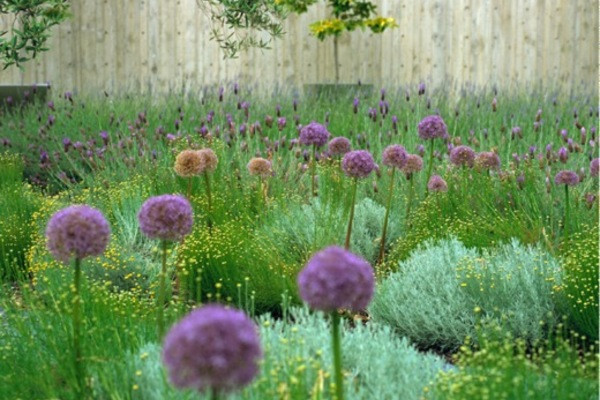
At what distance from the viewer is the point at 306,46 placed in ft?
42.2

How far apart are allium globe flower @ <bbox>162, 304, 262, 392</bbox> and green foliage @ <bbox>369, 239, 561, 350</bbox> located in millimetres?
1914

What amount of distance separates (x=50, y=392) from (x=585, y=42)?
456 inches

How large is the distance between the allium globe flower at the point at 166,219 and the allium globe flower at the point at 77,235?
207 millimetres

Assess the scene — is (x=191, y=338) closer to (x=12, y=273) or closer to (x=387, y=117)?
(x=12, y=273)

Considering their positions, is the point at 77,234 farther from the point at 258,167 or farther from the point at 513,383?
the point at 258,167

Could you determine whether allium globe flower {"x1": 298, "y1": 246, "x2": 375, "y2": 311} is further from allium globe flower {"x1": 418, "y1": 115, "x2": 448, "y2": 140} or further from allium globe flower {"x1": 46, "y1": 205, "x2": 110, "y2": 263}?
allium globe flower {"x1": 418, "y1": 115, "x2": 448, "y2": 140}

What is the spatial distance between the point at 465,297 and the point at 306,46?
986 centimetres

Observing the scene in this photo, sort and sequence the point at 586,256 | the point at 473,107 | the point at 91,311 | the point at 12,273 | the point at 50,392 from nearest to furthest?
the point at 50,392, the point at 91,311, the point at 586,256, the point at 12,273, the point at 473,107

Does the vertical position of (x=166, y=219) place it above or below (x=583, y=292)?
above

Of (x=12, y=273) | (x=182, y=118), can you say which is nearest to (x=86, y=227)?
(x=12, y=273)

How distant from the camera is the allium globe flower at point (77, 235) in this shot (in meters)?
2.09

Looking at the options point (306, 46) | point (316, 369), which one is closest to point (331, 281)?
point (316, 369)

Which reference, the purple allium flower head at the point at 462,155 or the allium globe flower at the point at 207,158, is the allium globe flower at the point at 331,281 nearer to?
the allium globe flower at the point at 207,158

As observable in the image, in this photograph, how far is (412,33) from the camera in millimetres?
12742
